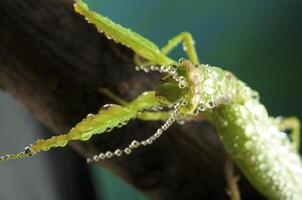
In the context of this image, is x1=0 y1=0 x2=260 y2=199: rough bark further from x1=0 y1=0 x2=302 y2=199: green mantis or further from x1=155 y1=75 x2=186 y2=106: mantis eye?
x1=155 y1=75 x2=186 y2=106: mantis eye

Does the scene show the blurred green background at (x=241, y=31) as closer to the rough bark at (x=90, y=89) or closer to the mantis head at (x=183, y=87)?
the rough bark at (x=90, y=89)

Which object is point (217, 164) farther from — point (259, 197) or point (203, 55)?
point (203, 55)

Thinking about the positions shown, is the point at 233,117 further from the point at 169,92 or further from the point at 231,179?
the point at 169,92

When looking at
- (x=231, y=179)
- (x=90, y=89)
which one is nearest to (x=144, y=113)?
(x=90, y=89)

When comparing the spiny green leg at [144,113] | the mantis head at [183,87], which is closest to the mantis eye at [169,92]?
the mantis head at [183,87]

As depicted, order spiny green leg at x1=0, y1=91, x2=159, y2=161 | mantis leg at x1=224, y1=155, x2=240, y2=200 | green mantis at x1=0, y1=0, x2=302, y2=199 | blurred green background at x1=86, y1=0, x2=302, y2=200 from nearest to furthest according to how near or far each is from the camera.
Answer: spiny green leg at x1=0, y1=91, x2=159, y2=161, green mantis at x1=0, y1=0, x2=302, y2=199, mantis leg at x1=224, y1=155, x2=240, y2=200, blurred green background at x1=86, y1=0, x2=302, y2=200

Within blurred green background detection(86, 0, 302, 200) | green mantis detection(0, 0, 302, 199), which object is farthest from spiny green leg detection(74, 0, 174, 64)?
blurred green background detection(86, 0, 302, 200)
